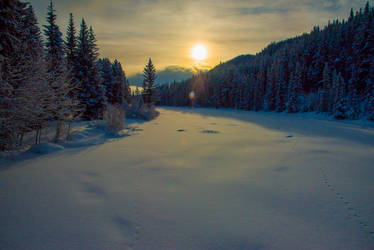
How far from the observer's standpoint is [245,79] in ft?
212

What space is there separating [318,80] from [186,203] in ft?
216

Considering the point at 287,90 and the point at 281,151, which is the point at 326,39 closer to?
the point at 287,90

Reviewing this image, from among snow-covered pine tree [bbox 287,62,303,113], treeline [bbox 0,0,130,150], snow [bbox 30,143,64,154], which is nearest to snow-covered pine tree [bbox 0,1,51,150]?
treeline [bbox 0,0,130,150]

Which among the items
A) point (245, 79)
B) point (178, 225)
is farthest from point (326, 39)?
point (178, 225)

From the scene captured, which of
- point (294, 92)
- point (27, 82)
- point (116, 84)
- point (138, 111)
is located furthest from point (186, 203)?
point (294, 92)

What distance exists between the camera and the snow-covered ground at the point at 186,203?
9.62ft

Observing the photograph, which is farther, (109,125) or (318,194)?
(109,125)

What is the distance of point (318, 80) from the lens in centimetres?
5566

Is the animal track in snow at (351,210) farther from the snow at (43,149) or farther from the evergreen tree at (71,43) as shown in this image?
the evergreen tree at (71,43)

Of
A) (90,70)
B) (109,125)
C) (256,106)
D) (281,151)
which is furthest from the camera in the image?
(256,106)

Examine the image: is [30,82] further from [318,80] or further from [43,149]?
[318,80]

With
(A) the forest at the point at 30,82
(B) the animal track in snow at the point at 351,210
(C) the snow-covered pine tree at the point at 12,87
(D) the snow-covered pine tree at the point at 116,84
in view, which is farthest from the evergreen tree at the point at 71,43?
(B) the animal track in snow at the point at 351,210

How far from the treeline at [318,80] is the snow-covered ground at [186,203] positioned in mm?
31053

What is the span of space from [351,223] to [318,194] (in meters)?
1.10
